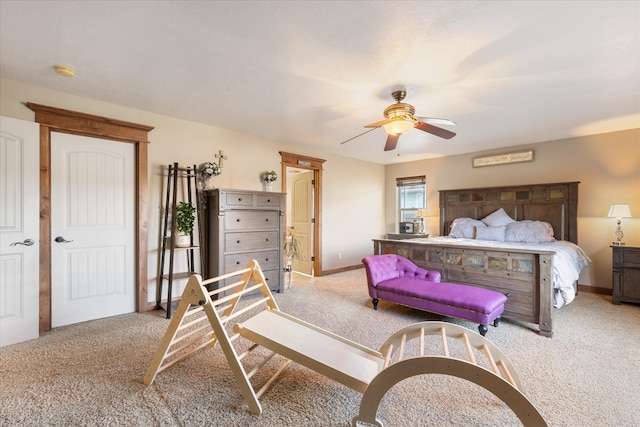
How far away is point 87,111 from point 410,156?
17.6ft

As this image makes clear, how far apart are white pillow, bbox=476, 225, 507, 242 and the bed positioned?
A: 0.03 metres

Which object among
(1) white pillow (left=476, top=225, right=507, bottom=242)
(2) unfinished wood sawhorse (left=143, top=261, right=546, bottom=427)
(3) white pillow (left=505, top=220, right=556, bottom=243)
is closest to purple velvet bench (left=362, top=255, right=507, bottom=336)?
(2) unfinished wood sawhorse (left=143, top=261, right=546, bottom=427)

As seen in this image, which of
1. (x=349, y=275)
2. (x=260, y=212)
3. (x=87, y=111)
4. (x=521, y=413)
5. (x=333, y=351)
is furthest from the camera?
(x=349, y=275)

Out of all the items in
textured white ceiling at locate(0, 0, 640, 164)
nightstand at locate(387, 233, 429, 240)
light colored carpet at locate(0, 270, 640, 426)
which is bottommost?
light colored carpet at locate(0, 270, 640, 426)

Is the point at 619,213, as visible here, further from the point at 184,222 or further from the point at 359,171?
A: the point at 184,222

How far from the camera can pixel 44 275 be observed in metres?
2.80

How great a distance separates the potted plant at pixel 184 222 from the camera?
346 cm

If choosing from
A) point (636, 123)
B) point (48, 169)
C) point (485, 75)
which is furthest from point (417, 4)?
point (636, 123)

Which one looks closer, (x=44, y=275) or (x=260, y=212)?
(x=44, y=275)

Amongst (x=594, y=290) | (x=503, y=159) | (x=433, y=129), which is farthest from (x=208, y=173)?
(x=594, y=290)

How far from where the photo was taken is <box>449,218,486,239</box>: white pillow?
195 inches

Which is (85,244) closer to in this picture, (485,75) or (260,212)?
(260,212)

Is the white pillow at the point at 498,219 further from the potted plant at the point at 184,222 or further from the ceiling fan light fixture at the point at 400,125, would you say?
the potted plant at the point at 184,222

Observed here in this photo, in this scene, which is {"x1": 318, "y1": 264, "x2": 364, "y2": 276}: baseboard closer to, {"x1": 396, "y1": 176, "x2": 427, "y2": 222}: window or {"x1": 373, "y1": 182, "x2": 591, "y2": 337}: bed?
{"x1": 396, "y1": 176, "x2": 427, "y2": 222}: window
